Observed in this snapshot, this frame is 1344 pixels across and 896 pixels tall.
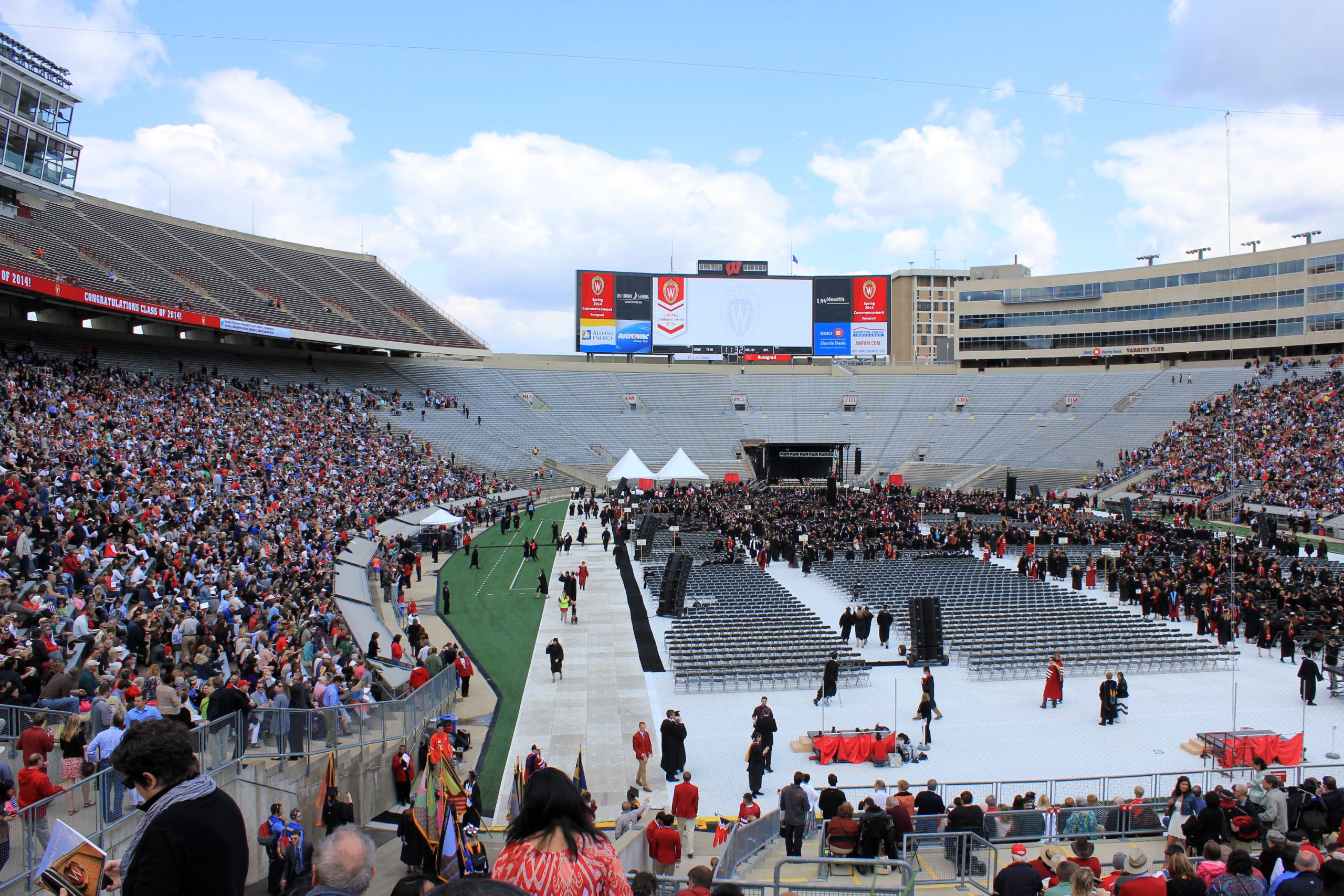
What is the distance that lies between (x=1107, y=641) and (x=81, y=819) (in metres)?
18.2

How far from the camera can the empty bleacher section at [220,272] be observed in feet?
132

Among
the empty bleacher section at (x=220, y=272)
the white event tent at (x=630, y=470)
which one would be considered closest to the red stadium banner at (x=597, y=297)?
the empty bleacher section at (x=220, y=272)

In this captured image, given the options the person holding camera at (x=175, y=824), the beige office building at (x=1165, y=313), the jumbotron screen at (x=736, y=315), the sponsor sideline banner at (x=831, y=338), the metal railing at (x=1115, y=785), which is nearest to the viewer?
the person holding camera at (x=175, y=824)

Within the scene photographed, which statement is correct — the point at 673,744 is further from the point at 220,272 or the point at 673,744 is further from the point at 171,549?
the point at 220,272

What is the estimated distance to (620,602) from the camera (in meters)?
25.8

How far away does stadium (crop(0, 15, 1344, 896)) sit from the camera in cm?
826

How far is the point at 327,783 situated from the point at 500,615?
13579 mm

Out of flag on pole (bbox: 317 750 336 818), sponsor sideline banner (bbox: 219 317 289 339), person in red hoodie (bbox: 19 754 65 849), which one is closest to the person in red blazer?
flag on pole (bbox: 317 750 336 818)

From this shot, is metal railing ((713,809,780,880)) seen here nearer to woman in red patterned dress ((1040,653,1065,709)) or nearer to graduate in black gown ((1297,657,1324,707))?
woman in red patterned dress ((1040,653,1065,709))

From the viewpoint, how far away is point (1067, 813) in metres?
9.46

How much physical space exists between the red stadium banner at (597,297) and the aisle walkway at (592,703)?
4232cm

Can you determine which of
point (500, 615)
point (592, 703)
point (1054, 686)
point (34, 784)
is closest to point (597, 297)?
point (500, 615)

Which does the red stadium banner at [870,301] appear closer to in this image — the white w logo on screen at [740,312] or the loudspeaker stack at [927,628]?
the white w logo on screen at [740,312]

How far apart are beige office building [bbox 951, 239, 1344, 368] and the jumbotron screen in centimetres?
1670
